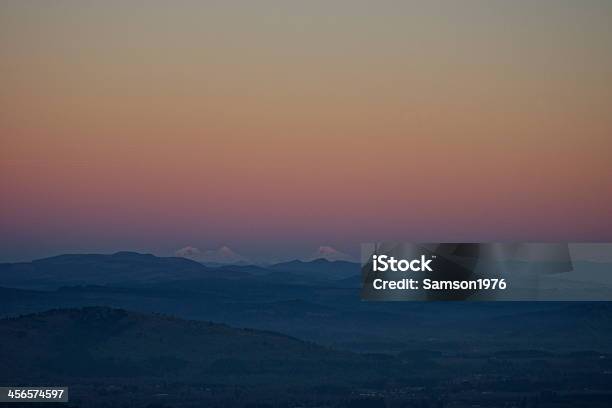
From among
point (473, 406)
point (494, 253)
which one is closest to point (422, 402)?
point (473, 406)

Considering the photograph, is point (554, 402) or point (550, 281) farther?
point (554, 402)

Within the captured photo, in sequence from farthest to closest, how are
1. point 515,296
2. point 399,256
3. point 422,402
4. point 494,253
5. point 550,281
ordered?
point 422,402 < point 550,281 < point 515,296 < point 494,253 < point 399,256

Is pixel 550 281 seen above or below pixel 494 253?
above

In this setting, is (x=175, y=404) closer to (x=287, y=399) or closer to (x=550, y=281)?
(x=287, y=399)

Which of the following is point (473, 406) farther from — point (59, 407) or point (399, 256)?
point (399, 256)

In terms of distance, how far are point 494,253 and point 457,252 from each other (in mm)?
3929

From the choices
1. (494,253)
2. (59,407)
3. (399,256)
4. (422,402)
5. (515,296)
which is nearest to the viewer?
(399,256)

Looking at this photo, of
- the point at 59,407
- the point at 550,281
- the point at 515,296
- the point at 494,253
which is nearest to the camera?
the point at 494,253

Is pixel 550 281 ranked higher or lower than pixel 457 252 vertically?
higher

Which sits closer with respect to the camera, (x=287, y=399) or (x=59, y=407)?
(x=59, y=407)

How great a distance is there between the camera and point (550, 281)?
13625cm

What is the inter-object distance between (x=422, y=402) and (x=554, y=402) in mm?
19800

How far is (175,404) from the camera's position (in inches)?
7564

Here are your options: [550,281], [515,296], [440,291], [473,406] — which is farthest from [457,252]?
[473,406]
